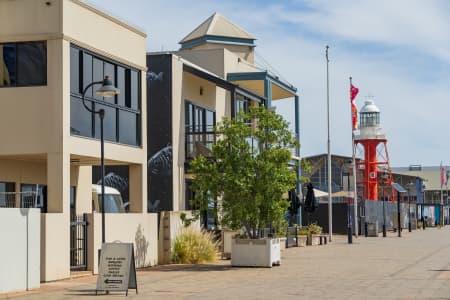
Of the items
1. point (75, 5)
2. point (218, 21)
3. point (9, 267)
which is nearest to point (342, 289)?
point (9, 267)

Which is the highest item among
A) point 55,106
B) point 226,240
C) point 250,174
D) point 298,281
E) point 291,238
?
point 55,106

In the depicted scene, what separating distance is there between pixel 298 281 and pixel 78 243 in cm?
627

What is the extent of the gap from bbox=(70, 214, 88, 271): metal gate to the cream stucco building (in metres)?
0.12

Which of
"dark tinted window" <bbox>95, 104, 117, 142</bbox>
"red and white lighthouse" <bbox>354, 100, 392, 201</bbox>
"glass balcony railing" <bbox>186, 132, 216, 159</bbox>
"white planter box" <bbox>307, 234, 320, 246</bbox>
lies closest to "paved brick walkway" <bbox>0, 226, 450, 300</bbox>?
"dark tinted window" <bbox>95, 104, 117, 142</bbox>

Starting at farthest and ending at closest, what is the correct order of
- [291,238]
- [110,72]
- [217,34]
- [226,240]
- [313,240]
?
[217,34] → [313,240] → [291,238] → [226,240] → [110,72]

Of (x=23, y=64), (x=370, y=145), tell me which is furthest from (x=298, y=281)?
(x=370, y=145)

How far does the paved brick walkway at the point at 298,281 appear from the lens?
18.7 meters

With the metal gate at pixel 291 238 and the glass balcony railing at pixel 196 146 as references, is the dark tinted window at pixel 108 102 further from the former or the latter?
the metal gate at pixel 291 238

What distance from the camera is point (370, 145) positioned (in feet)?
295

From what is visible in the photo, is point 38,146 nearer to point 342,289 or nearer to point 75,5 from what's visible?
point 75,5

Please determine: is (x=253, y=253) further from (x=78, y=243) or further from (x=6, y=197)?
(x=6, y=197)

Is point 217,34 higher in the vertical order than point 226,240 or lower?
higher

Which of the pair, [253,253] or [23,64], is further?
[253,253]

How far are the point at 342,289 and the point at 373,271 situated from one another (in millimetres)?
5666
